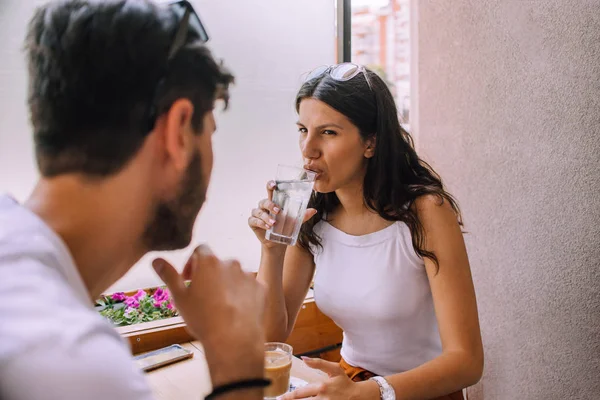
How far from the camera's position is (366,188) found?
1646 mm

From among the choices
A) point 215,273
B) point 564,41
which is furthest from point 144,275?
point 564,41

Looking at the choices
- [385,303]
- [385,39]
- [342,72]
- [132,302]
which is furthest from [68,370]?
[385,39]

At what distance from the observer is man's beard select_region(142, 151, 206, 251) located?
73 cm

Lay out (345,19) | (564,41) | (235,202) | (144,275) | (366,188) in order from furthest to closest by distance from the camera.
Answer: (345,19)
(235,202)
(144,275)
(564,41)
(366,188)

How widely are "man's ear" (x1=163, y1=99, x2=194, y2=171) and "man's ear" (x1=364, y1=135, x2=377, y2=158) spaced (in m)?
0.94

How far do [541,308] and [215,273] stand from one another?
5.14ft

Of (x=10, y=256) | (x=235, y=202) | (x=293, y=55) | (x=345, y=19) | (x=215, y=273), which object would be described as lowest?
(x=235, y=202)

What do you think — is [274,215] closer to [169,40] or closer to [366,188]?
[366,188]

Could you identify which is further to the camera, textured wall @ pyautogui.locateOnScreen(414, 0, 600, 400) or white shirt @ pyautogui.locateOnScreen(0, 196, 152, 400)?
textured wall @ pyautogui.locateOnScreen(414, 0, 600, 400)

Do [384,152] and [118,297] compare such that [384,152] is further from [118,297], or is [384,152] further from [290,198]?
[118,297]

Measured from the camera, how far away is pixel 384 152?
1.58m

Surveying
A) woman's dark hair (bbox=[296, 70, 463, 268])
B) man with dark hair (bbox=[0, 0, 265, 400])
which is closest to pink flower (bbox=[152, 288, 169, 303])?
woman's dark hair (bbox=[296, 70, 463, 268])

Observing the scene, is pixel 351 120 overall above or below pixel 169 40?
below

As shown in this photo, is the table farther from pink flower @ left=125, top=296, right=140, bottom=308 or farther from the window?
the window
